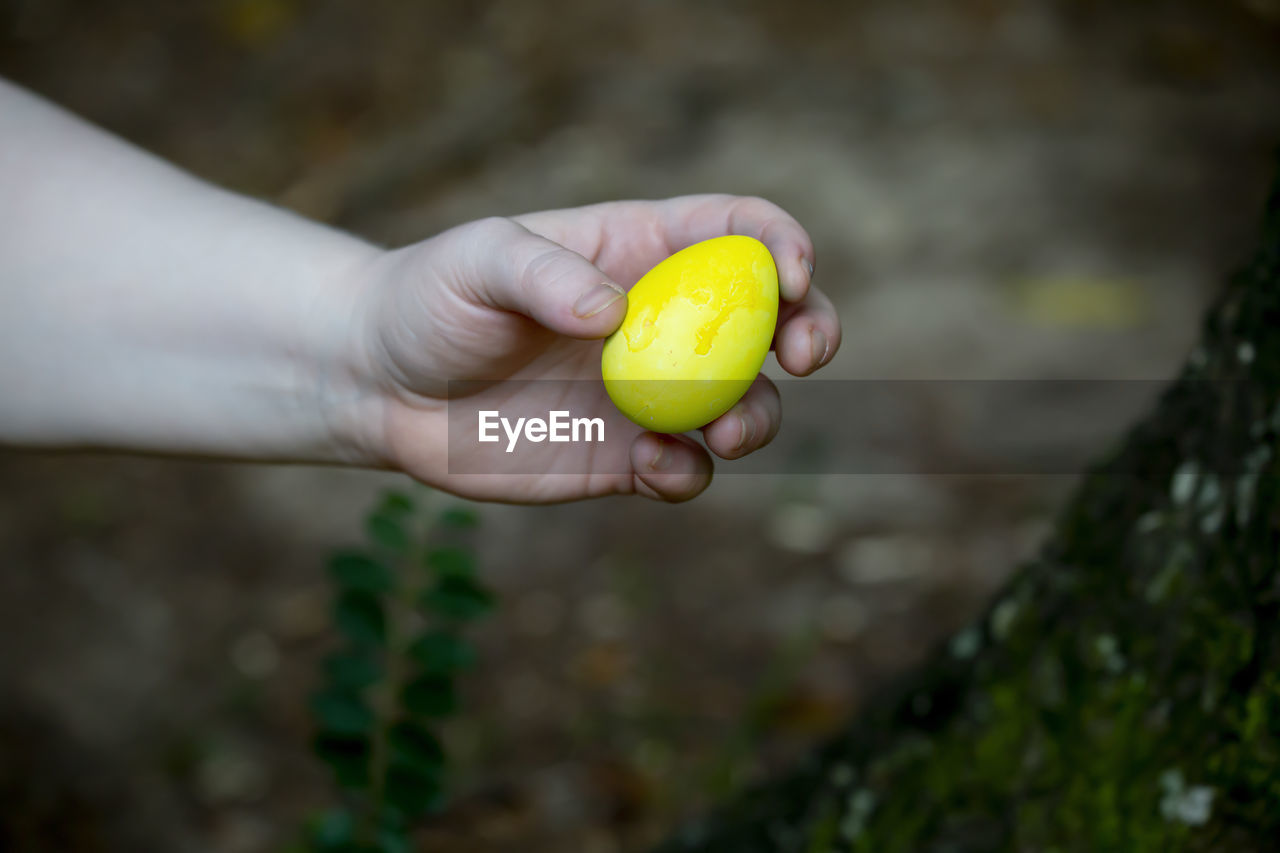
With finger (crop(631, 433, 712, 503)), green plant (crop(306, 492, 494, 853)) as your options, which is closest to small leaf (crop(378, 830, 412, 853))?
green plant (crop(306, 492, 494, 853))

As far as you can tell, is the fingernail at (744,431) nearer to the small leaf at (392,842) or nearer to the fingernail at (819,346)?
the fingernail at (819,346)

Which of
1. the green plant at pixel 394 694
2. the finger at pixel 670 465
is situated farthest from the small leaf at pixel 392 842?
the finger at pixel 670 465

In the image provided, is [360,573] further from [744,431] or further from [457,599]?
[744,431]

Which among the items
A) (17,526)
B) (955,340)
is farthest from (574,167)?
(17,526)

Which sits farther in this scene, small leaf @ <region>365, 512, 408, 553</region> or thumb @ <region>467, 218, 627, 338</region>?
small leaf @ <region>365, 512, 408, 553</region>

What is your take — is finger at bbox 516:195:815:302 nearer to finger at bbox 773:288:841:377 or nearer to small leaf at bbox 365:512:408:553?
finger at bbox 773:288:841:377

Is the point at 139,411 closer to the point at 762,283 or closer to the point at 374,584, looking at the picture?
the point at 374,584

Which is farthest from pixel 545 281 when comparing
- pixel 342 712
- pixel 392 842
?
pixel 392 842
